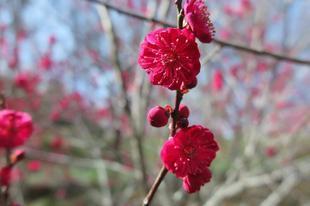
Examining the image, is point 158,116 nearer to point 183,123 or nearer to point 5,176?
point 183,123

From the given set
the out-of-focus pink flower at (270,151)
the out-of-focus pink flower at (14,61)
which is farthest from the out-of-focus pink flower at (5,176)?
the out-of-focus pink flower at (270,151)

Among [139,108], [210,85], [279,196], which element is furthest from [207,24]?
[210,85]

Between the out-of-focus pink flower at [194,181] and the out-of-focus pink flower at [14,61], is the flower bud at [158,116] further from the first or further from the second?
the out-of-focus pink flower at [14,61]

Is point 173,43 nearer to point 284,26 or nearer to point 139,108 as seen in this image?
point 139,108

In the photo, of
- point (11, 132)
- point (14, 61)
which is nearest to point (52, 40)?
point (14, 61)

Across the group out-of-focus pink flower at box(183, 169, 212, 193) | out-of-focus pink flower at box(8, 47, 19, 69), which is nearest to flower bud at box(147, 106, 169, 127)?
out-of-focus pink flower at box(183, 169, 212, 193)

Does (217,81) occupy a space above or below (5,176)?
above

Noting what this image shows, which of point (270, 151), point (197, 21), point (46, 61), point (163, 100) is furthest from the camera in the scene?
point (46, 61)
